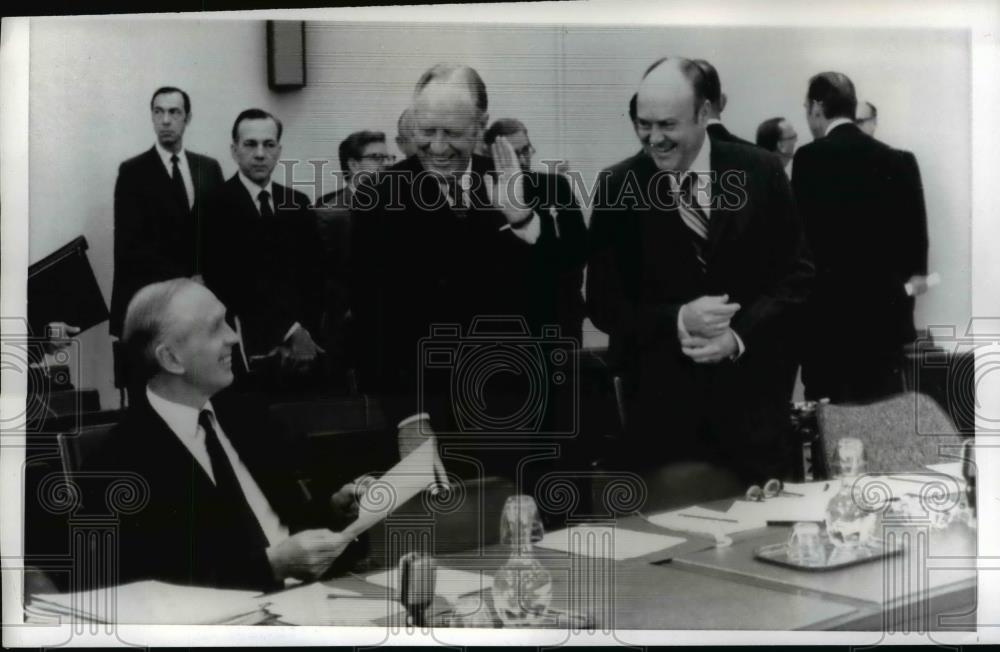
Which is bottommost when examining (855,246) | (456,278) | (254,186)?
(456,278)

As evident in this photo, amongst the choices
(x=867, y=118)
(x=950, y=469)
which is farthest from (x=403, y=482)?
(x=867, y=118)

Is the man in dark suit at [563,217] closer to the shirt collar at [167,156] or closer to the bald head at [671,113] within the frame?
the bald head at [671,113]

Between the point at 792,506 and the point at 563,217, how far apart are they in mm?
1277

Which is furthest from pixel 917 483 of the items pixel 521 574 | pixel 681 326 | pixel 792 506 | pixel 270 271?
pixel 270 271

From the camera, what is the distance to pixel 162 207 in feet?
12.3

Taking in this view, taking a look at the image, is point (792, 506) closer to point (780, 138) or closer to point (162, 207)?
point (780, 138)

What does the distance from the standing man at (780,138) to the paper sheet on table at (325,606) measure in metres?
2.05

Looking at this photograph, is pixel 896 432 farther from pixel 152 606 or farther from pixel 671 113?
pixel 152 606

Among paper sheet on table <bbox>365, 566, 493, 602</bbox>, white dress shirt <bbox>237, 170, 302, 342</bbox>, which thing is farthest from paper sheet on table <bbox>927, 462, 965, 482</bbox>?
white dress shirt <bbox>237, 170, 302, 342</bbox>

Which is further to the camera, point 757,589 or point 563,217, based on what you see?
point 563,217

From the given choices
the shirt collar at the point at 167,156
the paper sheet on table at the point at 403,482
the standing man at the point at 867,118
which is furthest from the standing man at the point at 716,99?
the shirt collar at the point at 167,156

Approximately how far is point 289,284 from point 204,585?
1.09 meters

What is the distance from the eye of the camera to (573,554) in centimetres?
377

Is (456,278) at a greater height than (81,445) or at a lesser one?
greater
